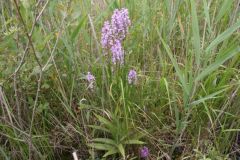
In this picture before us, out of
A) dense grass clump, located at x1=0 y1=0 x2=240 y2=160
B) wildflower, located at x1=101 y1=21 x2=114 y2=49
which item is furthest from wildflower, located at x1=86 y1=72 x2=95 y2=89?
wildflower, located at x1=101 y1=21 x2=114 y2=49

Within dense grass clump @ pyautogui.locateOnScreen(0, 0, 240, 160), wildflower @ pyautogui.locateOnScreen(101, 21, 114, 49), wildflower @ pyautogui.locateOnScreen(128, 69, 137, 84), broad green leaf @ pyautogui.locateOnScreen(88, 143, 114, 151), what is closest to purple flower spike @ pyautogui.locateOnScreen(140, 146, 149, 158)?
dense grass clump @ pyautogui.locateOnScreen(0, 0, 240, 160)

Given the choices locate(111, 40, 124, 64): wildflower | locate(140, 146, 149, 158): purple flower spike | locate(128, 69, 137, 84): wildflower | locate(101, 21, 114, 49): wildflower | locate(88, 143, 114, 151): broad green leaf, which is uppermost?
locate(101, 21, 114, 49): wildflower

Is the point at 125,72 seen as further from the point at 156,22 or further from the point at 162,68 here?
the point at 156,22

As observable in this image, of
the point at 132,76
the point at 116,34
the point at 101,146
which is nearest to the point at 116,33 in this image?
the point at 116,34

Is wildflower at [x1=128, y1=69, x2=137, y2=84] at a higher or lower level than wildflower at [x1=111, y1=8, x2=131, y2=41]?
lower

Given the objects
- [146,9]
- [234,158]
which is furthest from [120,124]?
[146,9]

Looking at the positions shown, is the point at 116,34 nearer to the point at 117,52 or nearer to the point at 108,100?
the point at 117,52

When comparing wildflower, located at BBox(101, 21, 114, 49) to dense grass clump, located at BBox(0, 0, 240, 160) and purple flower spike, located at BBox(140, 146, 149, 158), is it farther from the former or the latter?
purple flower spike, located at BBox(140, 146, 149, 158)

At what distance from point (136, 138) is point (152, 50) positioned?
0.43 meters

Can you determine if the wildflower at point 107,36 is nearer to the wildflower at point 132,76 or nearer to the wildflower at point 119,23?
the wildflower at point 119,23

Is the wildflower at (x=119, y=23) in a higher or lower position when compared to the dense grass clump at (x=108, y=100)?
higher

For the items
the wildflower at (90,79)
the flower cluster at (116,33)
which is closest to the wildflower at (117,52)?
the flower cluster at (116,33)

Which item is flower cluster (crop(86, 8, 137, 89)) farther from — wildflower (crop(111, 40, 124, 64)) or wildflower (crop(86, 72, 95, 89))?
wildflower (crop(86, 72, 95, 89))

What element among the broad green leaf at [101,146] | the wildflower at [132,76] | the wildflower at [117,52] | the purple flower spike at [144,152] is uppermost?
the wildflower at [117,52]
